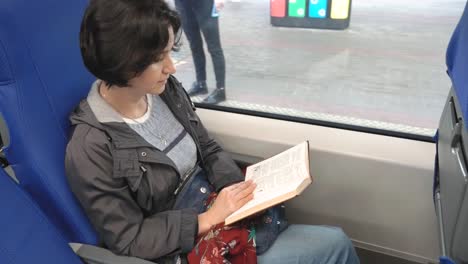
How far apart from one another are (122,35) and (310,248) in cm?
78

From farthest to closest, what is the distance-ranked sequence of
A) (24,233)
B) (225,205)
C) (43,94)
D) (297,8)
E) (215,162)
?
1. (297,8)
2. (215,162)
3. (225,205)
4. (43,94)
5. (24,233)

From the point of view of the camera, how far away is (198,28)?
223 centimetres

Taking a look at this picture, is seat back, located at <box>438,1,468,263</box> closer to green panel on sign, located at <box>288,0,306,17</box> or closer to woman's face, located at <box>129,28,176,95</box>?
woman's face, located at <box>129,28,176,95</box>

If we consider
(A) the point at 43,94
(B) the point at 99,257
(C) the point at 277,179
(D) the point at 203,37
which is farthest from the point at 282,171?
(D) the point at 203,37

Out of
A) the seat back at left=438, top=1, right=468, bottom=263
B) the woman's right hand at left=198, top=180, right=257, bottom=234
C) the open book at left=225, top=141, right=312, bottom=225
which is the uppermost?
the seat back at left=438, top=1, right=468, bottom=263

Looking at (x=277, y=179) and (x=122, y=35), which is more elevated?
(x=122, y=35)

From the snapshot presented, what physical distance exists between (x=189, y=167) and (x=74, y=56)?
461mm

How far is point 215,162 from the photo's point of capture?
1.34m

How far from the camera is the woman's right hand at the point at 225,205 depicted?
111 cm

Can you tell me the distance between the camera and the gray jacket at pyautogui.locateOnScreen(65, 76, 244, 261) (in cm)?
97

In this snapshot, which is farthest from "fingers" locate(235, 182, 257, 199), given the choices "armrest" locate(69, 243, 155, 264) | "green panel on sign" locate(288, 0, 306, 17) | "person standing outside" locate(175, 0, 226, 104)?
"green panel on sign" locate(288, 0, 306, 17)

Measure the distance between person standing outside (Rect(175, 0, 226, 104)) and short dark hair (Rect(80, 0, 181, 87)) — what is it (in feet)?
3.76

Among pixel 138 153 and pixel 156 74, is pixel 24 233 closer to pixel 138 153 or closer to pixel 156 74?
A: pixel 138 153

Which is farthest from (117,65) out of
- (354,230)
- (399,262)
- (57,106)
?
(399,262)
